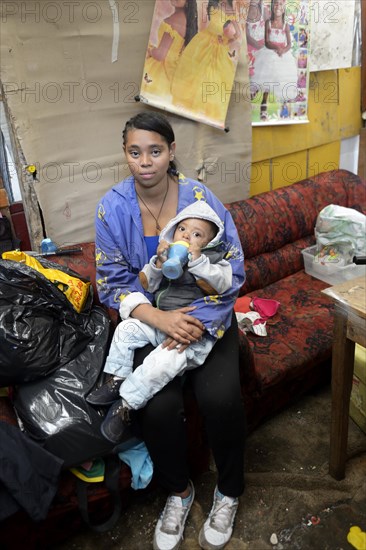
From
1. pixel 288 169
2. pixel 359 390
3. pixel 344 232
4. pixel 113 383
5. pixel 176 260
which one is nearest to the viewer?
pixel 176 260

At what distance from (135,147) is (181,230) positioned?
0.33 m

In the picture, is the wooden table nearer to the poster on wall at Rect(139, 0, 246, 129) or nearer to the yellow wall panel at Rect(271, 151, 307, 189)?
the poster on wall at Rect(139, 0, 246, 129)

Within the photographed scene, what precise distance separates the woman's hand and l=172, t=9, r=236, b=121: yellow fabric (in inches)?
48.9

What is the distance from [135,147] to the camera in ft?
5.19

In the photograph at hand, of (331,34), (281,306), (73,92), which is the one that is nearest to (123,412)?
(281,306)

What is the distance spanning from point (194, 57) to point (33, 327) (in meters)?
1.54

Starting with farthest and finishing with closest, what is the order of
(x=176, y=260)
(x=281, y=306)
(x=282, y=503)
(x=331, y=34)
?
(x=331, y=34) < (x=281, y=306) < (x=282, y=503) < (x=176, y=260)

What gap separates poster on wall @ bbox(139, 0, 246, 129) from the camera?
6.98 ft

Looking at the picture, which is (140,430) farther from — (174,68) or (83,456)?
(174,68)

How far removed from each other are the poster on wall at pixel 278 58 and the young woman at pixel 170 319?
1.24 meters

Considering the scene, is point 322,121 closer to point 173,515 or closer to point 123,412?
point 123,412

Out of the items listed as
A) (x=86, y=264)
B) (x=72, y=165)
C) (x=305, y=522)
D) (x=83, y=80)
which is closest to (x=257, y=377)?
(x=305, y=522)

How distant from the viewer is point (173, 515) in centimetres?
157

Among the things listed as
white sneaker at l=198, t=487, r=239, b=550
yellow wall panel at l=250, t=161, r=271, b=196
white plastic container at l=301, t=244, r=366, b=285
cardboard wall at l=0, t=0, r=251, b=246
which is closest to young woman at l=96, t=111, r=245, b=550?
white sneaker at l=198, t=487, r=239, b=550
